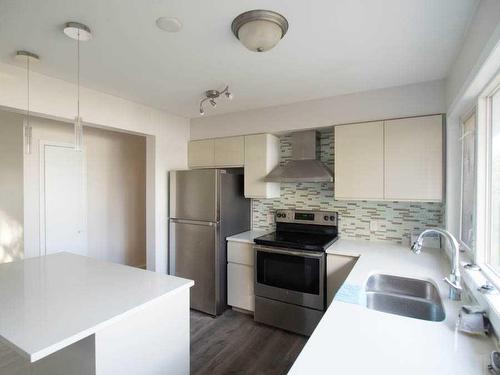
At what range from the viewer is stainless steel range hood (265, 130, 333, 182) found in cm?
266

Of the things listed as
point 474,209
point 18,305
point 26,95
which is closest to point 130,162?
point 26,95

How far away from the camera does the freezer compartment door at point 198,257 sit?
2.91 meters

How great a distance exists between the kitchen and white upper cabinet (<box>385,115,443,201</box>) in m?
0.01

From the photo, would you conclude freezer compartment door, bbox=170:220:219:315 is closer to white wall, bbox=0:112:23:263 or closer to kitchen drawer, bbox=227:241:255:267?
kitchen drawer, bbox=227:241:255:267

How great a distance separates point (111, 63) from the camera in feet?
6.30

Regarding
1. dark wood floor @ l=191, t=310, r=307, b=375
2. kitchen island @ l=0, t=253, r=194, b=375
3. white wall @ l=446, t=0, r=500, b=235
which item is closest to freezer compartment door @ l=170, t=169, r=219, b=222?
dark wood floor @ l=191, t=310, r=307, b=375

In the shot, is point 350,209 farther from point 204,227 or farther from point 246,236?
point 204,227

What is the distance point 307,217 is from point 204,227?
114cm

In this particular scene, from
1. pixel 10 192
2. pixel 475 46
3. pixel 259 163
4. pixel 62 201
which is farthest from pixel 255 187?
pixel 10 192

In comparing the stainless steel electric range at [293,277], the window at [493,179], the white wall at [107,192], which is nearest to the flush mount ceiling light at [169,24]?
the window at [493,179]

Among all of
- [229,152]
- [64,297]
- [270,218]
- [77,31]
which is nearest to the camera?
[64,297]

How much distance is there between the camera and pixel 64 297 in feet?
4.45

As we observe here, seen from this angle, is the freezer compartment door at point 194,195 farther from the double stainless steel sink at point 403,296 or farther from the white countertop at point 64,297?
the double stainless steel sink at point 403,296

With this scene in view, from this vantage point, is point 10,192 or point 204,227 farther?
point 10,192
